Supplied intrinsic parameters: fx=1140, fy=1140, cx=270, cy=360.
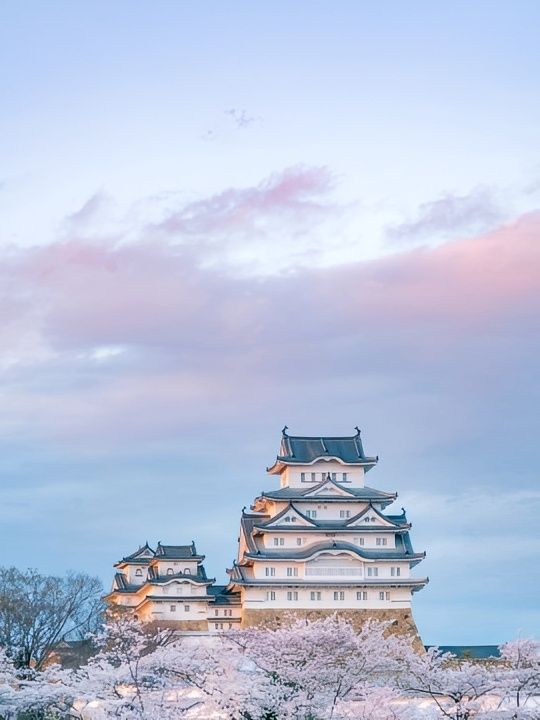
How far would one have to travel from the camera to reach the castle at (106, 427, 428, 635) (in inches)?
2591

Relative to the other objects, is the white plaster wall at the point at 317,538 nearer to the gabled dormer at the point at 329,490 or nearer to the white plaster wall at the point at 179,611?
the gabled dormer at the point at 329,490

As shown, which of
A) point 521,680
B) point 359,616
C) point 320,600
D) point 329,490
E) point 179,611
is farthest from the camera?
point 179,611

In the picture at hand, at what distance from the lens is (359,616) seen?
65.3 meters

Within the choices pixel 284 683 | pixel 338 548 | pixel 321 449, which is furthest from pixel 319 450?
pixel 284 683

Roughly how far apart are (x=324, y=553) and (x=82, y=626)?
14.8 meters

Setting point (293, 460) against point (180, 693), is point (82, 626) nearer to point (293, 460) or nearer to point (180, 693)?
point (293, 460)

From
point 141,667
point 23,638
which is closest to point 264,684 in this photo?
point 141,667

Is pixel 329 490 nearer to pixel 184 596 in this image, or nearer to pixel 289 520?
pixel 289 520

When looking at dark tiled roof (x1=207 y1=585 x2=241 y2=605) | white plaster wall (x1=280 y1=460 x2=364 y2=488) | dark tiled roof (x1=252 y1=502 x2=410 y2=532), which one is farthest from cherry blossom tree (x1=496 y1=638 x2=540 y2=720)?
dark tiled roof (x1=207 y1=585 x2=241 y2=605)

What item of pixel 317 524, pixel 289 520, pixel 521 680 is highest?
pixel 289 520

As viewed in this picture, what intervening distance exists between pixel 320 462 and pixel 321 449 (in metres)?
0.98

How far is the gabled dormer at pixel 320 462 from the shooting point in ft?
230

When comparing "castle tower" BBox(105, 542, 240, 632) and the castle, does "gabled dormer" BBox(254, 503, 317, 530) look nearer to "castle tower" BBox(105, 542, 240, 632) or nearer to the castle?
the castle

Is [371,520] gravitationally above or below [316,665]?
above
